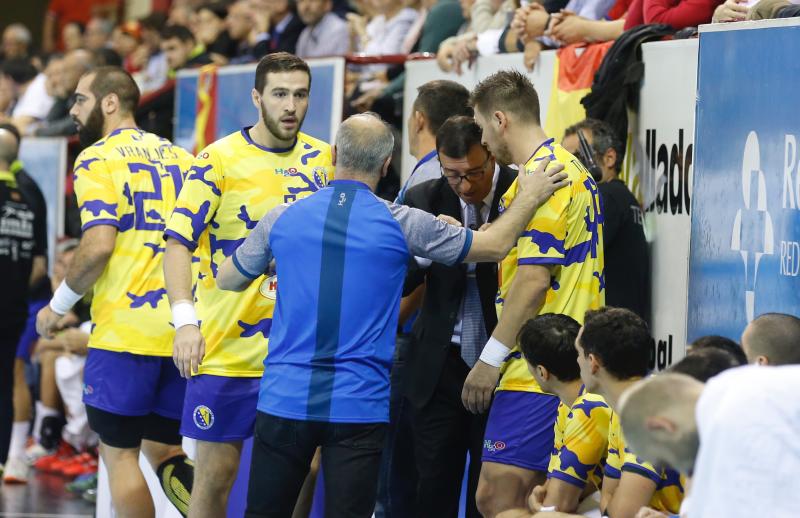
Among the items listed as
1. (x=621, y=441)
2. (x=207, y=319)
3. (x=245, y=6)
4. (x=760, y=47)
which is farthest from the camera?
(x=245, y=6)

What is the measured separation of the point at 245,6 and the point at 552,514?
310 inches

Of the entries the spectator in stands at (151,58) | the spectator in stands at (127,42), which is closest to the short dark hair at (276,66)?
the spectator in stands at (151,58)

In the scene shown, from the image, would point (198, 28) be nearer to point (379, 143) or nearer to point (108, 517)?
point (108, 517)

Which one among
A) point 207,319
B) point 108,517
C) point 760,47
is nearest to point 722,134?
point 760,47

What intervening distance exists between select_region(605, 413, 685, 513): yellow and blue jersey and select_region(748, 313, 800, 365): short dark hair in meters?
0.49

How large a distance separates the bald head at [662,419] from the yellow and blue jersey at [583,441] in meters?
1.75

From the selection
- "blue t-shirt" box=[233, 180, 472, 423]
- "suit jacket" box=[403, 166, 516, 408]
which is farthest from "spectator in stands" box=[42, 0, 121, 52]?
"blue t-shirt" box=[233, 180, 472, 423]

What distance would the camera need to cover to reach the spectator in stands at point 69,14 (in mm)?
17859

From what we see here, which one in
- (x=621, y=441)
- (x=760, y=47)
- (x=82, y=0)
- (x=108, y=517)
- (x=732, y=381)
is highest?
(x=82, y=0)

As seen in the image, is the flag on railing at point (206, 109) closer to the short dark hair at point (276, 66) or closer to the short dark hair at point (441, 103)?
the short dark hair at point (441, 103)

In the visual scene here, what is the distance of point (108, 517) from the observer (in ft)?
22.8

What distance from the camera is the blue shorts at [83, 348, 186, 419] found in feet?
19.2

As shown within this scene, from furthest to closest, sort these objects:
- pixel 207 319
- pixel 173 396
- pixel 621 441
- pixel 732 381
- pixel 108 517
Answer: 1. pixel 108 517
2. pixel 173 396
3. pixel 207 319
4. pixel 621 441
5. pixel 732 381

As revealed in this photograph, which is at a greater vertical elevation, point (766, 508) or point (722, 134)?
point (722, 134)
